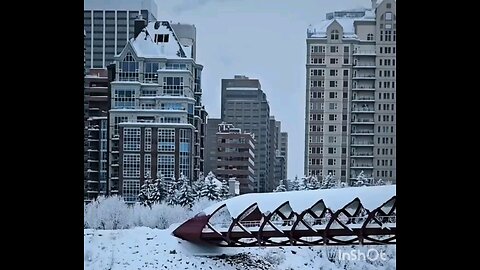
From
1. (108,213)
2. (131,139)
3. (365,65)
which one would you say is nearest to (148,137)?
(131,139)

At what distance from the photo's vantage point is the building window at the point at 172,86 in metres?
4.60

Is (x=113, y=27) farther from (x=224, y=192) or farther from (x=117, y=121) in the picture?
(x=224, y=192)

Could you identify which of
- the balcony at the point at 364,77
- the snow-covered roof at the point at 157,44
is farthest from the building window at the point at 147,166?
the balcony at the point at 364,77

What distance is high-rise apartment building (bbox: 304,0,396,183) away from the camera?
4.34m

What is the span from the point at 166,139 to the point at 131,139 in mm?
246

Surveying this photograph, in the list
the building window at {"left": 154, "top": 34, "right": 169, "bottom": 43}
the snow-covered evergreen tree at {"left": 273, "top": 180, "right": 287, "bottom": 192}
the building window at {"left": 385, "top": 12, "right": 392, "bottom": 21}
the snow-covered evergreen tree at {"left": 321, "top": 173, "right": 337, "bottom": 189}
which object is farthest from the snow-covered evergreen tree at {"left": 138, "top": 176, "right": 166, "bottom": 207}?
the building window at {"left": 385, "top": 12, "right": 392, "bottom": 21}

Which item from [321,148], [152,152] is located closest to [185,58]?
[152,152]

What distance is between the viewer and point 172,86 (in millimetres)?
4609
